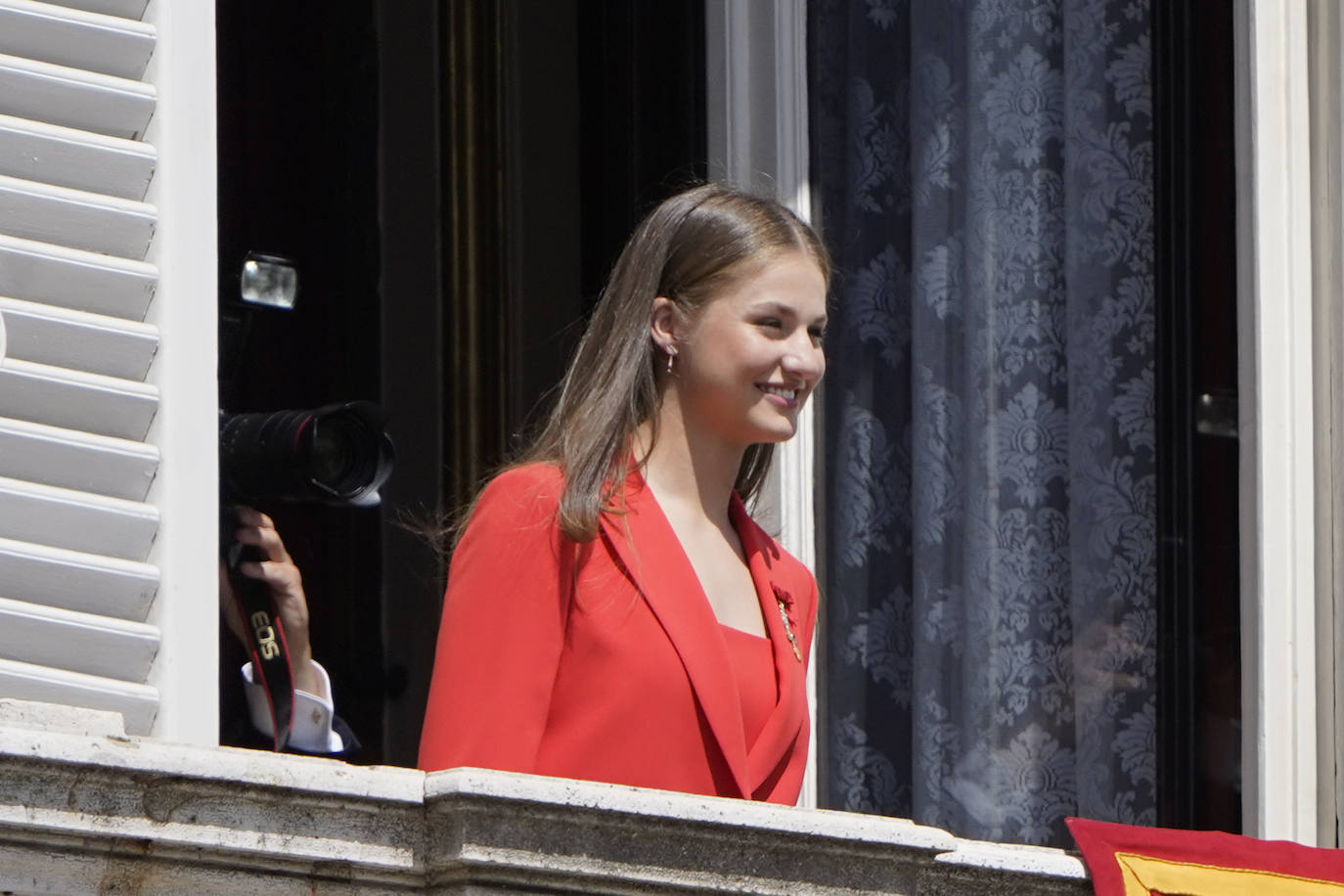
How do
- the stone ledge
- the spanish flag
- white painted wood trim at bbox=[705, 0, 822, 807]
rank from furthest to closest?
white painted wood trim at bbox=[705, 0, 822, 807]
the spanish flag
the stone ledge

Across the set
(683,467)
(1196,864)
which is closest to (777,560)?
(683,467)

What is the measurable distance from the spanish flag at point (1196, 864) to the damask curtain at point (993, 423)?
2.76 feet

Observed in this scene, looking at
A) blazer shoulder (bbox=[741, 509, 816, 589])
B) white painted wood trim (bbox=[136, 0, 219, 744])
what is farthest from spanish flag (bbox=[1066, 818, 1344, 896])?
white painted wood trim (bbox=[136, 0, 219, 744])

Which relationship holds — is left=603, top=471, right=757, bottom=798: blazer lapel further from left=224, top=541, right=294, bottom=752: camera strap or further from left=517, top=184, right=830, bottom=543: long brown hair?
left=224, top=541, right=294, bottom=752: camera strap

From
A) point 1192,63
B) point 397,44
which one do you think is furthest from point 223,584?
point 1192,63

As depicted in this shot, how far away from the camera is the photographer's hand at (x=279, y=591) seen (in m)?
3.72

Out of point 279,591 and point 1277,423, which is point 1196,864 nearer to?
point 1277,423

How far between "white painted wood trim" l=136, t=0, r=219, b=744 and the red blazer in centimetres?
29

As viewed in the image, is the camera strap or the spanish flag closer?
the spanish flag

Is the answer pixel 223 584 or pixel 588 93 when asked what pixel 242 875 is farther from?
pixel 588 93

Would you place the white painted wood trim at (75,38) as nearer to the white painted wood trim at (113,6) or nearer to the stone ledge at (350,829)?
the white painted wood trim at (113,6)

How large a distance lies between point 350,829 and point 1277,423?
6.33ft

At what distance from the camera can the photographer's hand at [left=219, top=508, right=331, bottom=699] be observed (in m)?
3.72

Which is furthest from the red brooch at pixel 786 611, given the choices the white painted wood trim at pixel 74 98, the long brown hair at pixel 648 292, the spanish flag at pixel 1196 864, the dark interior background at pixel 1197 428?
the white painted wood trim at pixel 74 98
